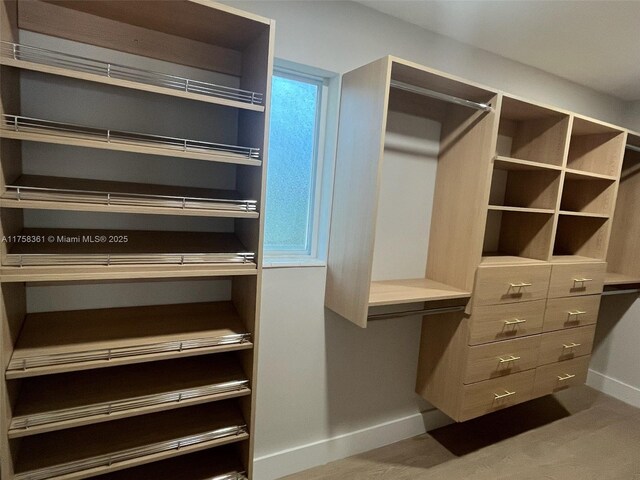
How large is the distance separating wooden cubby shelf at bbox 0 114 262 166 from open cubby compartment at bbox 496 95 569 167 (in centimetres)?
144

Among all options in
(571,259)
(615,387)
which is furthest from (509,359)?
(615,387)

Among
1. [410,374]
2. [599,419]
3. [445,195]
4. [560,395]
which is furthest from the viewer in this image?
[560,395]

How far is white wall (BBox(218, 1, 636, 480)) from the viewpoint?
1.76 m

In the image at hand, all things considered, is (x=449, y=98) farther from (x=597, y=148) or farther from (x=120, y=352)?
(x=120, y=352)

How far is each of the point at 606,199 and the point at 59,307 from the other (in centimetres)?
314

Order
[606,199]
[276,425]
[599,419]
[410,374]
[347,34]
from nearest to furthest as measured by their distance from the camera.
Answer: [347,34]
[276,425]
[410,374]
[606,199]
[599,419]

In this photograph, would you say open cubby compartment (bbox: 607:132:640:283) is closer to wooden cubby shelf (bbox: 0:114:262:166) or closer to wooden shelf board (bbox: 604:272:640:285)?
wooden shelf board (bbox: 604:272:640:285)

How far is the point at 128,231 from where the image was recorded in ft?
4.78

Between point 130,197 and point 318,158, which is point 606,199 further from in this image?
point 130,197

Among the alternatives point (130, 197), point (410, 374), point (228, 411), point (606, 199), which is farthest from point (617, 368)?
point (130, 197)

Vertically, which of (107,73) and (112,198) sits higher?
(107,73)

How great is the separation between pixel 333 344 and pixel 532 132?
178 centimetres

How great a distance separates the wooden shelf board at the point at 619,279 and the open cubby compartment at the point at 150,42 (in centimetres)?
270

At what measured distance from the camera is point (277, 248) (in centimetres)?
193
